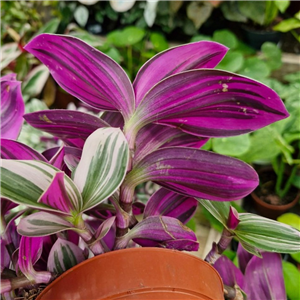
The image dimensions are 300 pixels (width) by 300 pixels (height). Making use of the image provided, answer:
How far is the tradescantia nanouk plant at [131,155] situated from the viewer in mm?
331

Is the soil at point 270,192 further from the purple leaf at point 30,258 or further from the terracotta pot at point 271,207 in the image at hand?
the purple leaf at point 30,258

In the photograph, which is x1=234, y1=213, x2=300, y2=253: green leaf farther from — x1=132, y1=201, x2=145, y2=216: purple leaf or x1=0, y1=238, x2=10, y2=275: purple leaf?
x1=0, y1=238, x2=10, y2=275: purple leaf

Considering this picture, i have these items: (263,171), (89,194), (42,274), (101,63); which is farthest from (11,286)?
(263,171)

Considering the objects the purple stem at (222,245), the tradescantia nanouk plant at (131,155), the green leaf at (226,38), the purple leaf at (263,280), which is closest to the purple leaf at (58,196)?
the tradescantia nanouk plant at (131,155)

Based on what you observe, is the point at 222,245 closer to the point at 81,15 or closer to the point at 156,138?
the point at 156,138

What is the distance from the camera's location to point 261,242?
42 centimetres

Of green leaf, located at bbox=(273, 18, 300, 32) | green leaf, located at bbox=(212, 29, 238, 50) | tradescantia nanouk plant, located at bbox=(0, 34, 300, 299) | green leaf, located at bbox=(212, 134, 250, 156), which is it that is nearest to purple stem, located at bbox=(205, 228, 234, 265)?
tradescantia nanouk plant, located at bbox=(0, 34, 300, 299)

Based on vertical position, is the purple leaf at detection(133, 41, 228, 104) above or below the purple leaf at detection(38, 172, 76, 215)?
above

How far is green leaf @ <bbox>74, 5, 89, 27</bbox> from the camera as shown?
1682 mm

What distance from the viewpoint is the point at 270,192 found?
1.20 meters

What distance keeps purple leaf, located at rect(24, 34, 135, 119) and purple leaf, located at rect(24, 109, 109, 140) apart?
0.03 m

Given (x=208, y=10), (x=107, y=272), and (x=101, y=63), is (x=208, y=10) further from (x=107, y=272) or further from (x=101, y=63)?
(x=107, y=272)

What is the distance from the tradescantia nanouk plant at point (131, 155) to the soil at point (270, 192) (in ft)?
2.54

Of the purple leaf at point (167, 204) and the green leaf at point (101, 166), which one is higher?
the green leaf at point (101, 166)
